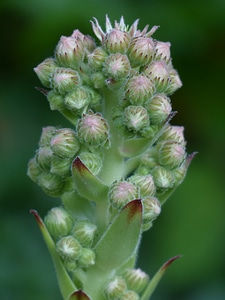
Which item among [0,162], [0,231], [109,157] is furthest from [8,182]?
[109,157]

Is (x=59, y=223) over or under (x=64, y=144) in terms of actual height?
under

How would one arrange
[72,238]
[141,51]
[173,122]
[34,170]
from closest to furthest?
1. [141,51]
2. [72,238]
3. [34,170]
4. [173,122]

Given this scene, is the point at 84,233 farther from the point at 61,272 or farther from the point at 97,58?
the point at 97,58

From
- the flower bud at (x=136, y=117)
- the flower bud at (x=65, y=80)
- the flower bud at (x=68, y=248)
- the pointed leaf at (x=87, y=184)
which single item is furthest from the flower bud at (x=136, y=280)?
the flower bud at (x=65, y=80)

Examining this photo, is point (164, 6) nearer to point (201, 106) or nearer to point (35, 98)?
point (201, 106)

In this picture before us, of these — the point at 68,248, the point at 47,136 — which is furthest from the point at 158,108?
the point at 68,248

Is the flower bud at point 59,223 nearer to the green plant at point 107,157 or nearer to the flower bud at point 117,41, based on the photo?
the green plant at point 107,157

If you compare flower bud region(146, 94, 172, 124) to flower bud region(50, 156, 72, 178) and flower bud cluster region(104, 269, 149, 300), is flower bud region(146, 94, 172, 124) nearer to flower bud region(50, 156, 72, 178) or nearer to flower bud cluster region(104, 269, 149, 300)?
flower bud region(50, 156, 72, 178)
